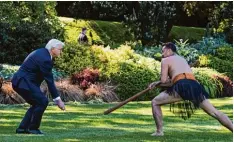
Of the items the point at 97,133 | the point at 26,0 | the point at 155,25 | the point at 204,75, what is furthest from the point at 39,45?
the point at 97,133

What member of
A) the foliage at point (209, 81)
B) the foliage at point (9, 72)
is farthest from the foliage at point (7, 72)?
the foliage at point (209, 81)

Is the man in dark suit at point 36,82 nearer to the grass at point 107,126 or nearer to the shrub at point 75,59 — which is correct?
the grass at point 107,126

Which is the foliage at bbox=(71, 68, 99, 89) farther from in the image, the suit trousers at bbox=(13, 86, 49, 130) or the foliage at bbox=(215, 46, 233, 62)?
the suit trousers at bbox=(13, 86, 49, 130)

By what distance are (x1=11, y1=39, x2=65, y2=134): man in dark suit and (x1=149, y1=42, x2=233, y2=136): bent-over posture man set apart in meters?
1.59

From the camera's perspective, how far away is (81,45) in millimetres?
21984

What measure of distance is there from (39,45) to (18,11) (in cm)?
501

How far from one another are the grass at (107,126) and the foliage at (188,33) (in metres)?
20.1

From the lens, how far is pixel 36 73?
9.92m

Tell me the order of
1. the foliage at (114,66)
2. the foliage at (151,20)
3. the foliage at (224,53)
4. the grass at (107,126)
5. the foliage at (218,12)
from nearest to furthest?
the grass at (107,126)
the foliage at (114,66)
the foliage at (224,53)
the foliage at (151,20)
the foliage at (218,12)

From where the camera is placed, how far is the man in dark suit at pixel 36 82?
385 inches

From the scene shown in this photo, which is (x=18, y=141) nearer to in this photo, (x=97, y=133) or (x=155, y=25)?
(x=97, y=133)

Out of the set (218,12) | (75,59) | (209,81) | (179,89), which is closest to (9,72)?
(75,59)

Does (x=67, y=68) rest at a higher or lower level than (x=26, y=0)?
lower

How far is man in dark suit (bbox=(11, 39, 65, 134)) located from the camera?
9.78m
